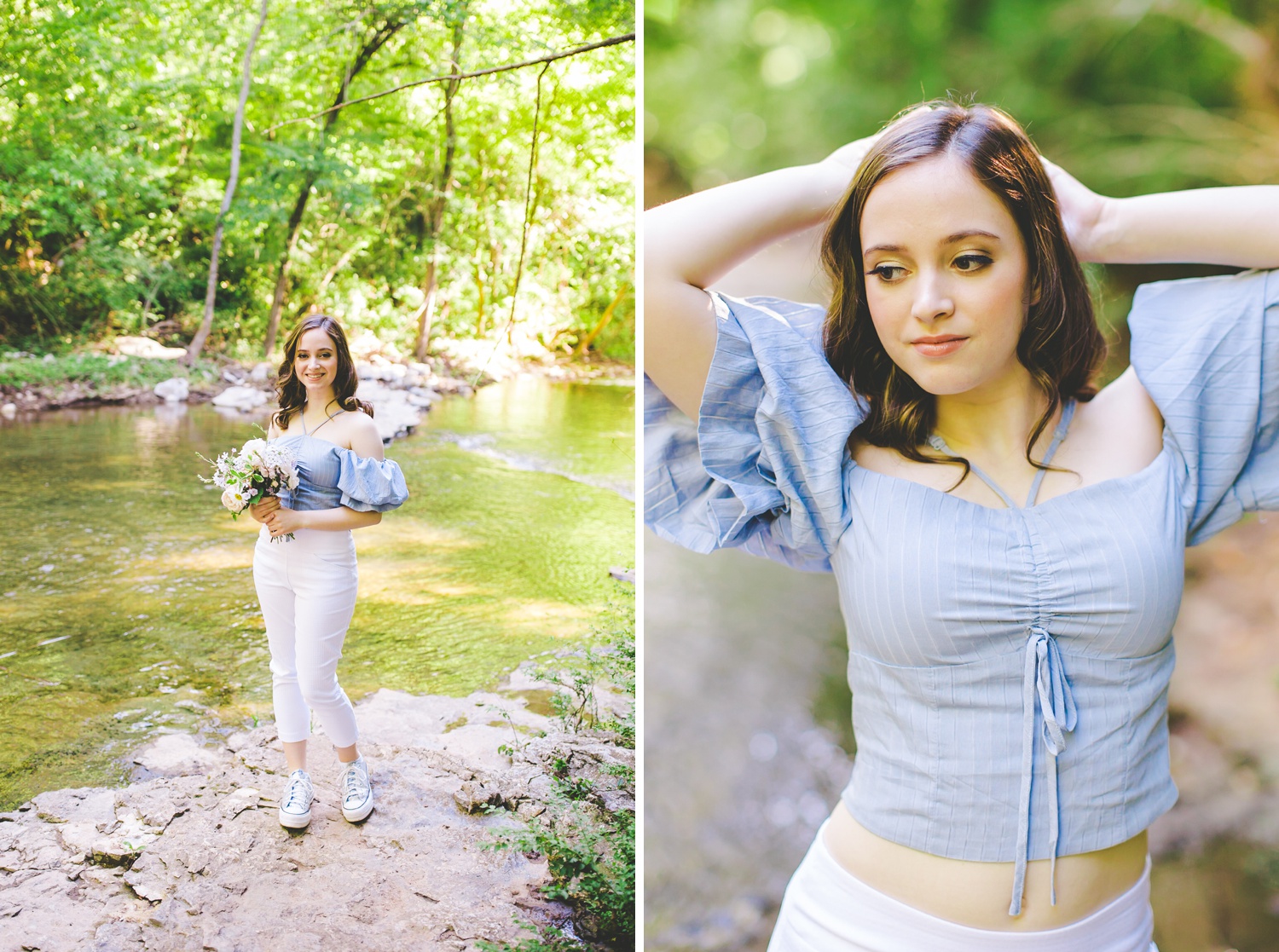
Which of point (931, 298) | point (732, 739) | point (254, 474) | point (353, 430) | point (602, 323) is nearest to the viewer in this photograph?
point (931, 298)

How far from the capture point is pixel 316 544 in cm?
147

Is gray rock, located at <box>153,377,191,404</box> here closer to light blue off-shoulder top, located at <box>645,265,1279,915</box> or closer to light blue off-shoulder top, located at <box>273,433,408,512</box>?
light blue off-shoulder top, located at <box>273,433,408,512</box>

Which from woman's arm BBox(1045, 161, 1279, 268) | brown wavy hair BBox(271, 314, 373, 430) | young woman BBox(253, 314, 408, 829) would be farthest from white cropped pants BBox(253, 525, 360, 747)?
woman's arm BBox(1045, 161, 1279, 268)

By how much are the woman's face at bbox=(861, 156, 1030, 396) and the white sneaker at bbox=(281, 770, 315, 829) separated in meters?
1.19

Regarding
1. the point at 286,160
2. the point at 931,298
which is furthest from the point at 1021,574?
the point at 286,160

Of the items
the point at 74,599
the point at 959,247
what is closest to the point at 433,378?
the point at 74,599

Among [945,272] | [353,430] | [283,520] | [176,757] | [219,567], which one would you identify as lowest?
[176,757]

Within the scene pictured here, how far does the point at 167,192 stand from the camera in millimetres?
1548

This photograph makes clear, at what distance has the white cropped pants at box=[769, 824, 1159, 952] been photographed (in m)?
0.88

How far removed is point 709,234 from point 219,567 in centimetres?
109

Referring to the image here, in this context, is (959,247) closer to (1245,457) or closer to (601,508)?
(1245,457)

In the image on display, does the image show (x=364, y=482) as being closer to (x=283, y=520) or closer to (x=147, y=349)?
(x=283, y=520)

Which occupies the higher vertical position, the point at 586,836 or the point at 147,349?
the point at 147,349

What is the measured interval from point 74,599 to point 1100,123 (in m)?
1.77
